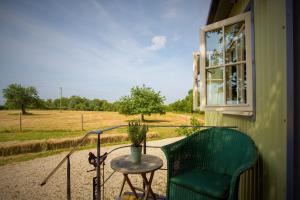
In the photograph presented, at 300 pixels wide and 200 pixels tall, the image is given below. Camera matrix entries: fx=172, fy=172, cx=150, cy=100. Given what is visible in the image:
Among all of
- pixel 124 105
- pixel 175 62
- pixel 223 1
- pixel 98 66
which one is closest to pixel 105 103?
pixel 124 105

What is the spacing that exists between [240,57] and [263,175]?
1.59 metres

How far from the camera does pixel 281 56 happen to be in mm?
1279

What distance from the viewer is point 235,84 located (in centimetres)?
259

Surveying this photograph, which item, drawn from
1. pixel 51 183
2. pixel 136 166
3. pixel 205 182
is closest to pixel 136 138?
pixel 136 166

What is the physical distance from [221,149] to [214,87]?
102 centimetres

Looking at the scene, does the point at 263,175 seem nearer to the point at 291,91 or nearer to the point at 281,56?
the point at 291,91

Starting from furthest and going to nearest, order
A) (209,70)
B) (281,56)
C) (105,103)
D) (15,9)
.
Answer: (105,103) → (15,9) → (209,70) → (281,56)

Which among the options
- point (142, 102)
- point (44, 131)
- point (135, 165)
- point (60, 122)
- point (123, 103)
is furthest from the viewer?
point (123, 103)

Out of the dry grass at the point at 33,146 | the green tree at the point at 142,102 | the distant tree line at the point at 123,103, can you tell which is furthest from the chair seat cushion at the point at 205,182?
the green tree at the point at 142,102

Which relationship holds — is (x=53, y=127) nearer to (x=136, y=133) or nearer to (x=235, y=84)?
(x=136, y=133)

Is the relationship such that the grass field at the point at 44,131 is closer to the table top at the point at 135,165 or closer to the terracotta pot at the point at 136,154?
the table top at the point at 135,165

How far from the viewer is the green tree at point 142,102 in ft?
82.5

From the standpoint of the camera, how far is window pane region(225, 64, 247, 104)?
2.42 meters

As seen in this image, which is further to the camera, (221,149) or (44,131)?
(44,131)
